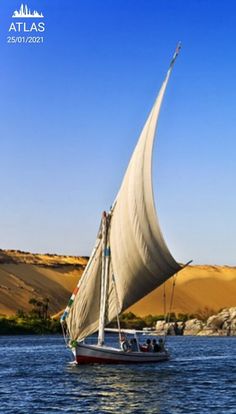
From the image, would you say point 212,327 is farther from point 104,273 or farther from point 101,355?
point 101,355

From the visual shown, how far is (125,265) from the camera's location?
37.4m

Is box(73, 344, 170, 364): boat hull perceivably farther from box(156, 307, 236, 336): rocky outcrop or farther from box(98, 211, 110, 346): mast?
box(156, 307, 236, 336): rocky outcrop

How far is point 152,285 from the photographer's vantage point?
3706 centimetres

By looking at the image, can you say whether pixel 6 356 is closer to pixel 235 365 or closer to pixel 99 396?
pixel 235 365

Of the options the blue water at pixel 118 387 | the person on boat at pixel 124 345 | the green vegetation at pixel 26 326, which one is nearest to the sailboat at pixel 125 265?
the person on boat at pixel 124 345

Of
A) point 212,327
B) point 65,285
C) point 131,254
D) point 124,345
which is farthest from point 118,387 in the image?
point 65,285

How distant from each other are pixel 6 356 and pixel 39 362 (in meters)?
5.47

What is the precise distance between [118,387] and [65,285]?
9508 cm

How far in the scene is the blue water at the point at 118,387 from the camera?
2488 cm

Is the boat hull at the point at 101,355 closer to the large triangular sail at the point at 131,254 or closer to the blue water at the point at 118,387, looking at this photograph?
the blue water at the point at 118,387

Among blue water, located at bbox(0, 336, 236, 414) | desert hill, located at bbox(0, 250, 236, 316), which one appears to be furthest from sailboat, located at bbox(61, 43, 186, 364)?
desert hill, located at bbox(0, 250, 236, 316)

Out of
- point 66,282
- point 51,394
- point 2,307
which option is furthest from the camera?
point 66,282

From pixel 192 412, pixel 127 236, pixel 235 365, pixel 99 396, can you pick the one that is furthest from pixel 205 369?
pixel 192 412

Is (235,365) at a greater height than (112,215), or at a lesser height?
lesser
